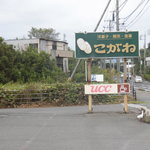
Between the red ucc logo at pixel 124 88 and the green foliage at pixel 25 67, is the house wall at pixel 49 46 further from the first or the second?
the red ucc logo at pixel 124 88

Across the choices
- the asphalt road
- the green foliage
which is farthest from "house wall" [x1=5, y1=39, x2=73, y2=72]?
the asphalt road

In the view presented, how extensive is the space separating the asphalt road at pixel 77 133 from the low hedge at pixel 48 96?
5.78 metres

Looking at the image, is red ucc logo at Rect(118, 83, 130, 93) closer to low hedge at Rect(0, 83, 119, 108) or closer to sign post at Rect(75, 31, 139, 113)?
sign post at Rect(75, 31, 139, 113)

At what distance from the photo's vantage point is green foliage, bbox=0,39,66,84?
27302mm

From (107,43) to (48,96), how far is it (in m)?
6.93

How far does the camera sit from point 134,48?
39.9ft

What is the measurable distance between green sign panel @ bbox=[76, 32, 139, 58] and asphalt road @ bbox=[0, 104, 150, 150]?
295 centimetres

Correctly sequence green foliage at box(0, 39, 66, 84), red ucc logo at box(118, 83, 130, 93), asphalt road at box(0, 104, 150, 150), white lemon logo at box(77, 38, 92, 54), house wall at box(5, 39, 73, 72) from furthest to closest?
→ house wall at box(5, 39, 73, 72)
green foliage at box(0, 39, 66, 84)
red ucc logo at box(118, 83, 130, 93)
white lemon logo at box(77, 38, 92, 54)
asphalt road at box(0, 104, 150, 150)

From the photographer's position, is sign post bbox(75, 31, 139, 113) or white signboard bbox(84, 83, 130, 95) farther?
white signboard bbox(84, 83, 130, 95)

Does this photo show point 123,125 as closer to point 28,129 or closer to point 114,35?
point 28,129

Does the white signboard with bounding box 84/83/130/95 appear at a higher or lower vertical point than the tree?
lower

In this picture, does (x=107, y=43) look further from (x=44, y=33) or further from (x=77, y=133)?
(x=44, y=33)

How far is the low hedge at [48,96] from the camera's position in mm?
17219

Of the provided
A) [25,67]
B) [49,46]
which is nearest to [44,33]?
[49,46]
